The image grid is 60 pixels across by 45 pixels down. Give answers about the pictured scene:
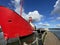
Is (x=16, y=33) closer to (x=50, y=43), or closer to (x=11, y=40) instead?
(x=11, y=40)

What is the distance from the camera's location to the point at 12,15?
3.31m

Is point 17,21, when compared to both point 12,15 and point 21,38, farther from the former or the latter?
point 21,38

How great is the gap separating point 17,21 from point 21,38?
0.37m

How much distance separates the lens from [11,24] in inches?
127

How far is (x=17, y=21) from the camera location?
131 inches

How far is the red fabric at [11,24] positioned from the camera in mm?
3182

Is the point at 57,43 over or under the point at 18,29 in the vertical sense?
under

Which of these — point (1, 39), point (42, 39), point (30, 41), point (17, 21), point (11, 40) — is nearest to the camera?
point (1, 39)

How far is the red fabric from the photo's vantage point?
→ 318cm

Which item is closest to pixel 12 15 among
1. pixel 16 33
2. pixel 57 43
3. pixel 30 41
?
pixel 16 33

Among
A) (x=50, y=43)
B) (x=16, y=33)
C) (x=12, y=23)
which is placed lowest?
(x=50, y=43)

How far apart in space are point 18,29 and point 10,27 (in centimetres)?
18

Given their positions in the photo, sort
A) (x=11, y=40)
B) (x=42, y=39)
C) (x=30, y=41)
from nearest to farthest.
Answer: (x=11, y=40) < (x=30, y=41) < (x=42, y=39)

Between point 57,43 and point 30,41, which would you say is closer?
point 57,43
